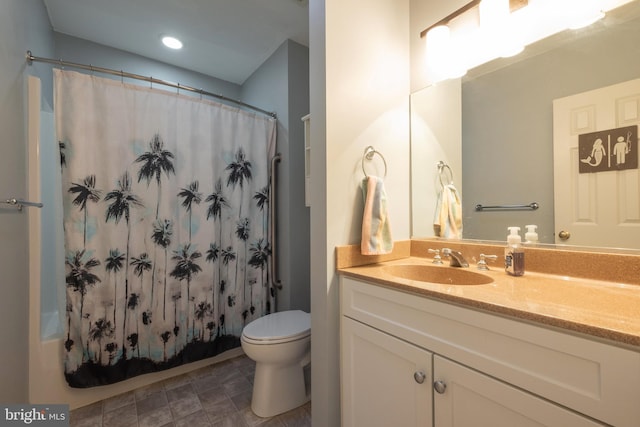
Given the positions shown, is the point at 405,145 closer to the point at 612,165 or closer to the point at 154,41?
the point at 612,165

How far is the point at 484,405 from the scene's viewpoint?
0.68 metres

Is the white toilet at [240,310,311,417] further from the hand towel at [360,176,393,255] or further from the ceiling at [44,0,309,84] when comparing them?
the ceiling at [44,0,309,84]

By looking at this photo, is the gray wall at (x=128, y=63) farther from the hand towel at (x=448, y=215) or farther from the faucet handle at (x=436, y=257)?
the faucet handle at (x=436, y=257)

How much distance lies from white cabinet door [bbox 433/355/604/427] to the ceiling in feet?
7.18

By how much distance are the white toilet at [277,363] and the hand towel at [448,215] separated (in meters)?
0.94

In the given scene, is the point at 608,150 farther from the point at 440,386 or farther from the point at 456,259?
the point at 440,386

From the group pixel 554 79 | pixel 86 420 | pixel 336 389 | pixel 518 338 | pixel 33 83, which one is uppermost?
pixel 33 83

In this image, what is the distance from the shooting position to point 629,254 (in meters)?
0.85

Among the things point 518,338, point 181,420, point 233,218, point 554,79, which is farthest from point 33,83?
point 554,79

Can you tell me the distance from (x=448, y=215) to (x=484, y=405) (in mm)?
872

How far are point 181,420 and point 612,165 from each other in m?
2.23

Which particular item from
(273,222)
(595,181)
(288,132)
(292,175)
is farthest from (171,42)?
(595,181)

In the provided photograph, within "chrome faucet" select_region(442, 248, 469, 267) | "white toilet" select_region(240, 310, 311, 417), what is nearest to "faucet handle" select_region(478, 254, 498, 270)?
"chrome faucet" select_region(442, 248, 469, 267)

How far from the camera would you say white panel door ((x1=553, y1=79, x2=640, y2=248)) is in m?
0.85
